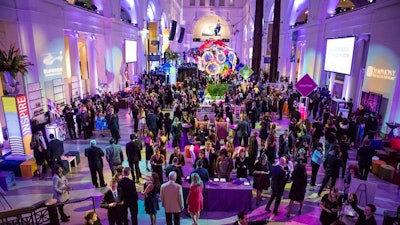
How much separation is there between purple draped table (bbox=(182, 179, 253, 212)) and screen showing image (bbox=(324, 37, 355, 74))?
474 inches

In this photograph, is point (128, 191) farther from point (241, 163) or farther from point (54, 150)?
point (54, 150)

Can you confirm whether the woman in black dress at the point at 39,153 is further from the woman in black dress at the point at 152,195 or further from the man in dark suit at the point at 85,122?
the woman in black dress at the point at 152,195

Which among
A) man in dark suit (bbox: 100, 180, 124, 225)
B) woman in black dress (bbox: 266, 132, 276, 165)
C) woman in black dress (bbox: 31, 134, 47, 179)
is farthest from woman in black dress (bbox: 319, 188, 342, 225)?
woman in black dress (bbox: 31, 134, 47, 179)

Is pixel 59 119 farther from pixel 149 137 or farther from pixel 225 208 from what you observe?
pixel 225 208

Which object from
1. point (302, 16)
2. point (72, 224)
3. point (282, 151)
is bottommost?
point (72, 224)

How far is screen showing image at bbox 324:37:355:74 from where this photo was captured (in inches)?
606

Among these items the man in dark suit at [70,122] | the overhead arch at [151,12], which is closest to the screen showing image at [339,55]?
the man in dark suit at [70,122]

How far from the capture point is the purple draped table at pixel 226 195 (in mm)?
6422

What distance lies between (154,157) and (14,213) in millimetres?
3044

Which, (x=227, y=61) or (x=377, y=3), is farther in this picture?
(x=227, y=61)

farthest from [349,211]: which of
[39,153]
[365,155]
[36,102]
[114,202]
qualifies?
[36,102]

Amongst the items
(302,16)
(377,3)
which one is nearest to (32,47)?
(377,3)

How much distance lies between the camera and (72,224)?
6.11 meters

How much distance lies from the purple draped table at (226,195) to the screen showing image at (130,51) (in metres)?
18.9
